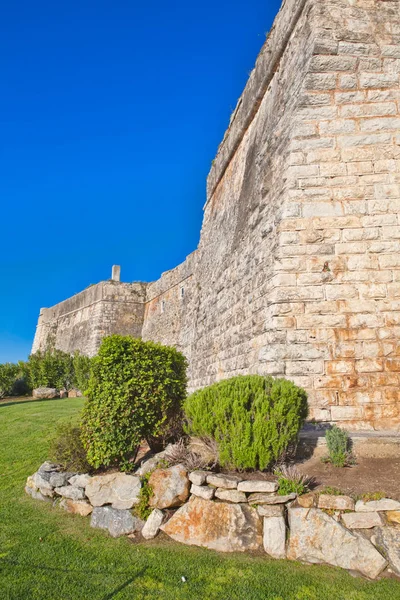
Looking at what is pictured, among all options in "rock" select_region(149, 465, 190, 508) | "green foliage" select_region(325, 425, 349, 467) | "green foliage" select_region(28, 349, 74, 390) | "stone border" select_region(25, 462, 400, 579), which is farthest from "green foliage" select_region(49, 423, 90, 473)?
"green foliage" select_region(28, 349, 74, 390)

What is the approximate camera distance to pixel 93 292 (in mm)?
23891

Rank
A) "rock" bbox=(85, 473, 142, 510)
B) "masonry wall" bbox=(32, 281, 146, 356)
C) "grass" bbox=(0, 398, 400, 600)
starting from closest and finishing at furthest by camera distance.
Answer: "grass" bbox=(0, 398, 400, 600)
"rock" bbox=(85, 473, 142, 510)
"masonry wall" bbox=(32, 281, 146, 356)

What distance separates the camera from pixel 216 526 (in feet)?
13.0

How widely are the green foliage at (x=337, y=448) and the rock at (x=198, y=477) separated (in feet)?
4.24

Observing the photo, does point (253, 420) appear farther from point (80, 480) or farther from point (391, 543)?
point (80, 480)

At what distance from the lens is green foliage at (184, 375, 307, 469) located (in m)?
4.32

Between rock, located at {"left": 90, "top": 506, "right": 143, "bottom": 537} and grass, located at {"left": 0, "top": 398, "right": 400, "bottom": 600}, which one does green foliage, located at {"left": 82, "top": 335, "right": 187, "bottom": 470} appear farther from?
grass, located at {"left": 0, "top": 398, "right": 400, "bottom": 600}

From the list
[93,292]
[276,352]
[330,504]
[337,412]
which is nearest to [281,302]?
[276,352]

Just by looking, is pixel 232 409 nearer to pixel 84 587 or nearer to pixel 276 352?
pixel 276 352

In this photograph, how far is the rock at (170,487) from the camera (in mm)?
4309

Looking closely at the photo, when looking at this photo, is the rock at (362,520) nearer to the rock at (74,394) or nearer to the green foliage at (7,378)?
the rock at (74,394)

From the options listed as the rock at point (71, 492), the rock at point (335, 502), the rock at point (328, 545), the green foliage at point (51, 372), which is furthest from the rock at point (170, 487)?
the green foliage at point (51, 372)

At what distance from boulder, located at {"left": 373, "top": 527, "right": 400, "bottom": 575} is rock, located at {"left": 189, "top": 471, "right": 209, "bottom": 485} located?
1.56 metres

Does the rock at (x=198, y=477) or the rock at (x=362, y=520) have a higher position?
the rock at (x=198, y=477)
